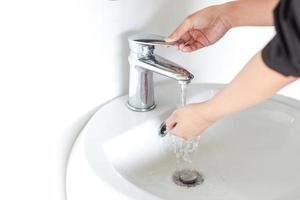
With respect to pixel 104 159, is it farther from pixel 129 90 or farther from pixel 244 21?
pixel 244 21

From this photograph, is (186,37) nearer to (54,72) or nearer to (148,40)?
(148,40)

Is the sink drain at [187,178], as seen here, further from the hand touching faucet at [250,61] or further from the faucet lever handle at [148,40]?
the faucet lever handle at [148,40]

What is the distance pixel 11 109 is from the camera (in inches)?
28.0

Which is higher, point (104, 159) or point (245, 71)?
point (245, 71)

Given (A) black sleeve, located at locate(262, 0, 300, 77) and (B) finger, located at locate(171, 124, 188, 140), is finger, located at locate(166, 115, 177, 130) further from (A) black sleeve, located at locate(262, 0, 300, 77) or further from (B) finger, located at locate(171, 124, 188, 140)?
(A) black sleeve, located at locate(262, 0, 300, 77)

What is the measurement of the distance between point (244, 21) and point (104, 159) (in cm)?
35

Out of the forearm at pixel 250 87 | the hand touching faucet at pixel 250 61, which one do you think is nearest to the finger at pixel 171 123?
the hand touching faucet at pixel 250 61

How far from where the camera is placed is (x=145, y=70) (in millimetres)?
807

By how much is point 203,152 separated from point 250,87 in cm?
35

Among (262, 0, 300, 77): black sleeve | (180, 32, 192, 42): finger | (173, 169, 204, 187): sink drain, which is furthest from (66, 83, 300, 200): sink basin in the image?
(262, 0, 300, 77): black sleeve

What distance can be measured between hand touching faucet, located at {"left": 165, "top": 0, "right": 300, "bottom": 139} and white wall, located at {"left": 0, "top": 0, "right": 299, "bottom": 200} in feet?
0.34

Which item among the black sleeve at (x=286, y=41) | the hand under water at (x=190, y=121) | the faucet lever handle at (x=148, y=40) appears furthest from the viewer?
the faucet lever handle at (x=148, y=40)

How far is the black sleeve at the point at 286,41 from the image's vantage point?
1.49 feet

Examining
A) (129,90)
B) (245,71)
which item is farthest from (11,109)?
(245,71)
